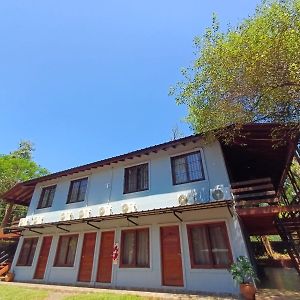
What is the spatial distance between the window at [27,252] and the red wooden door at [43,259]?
2.80 feet

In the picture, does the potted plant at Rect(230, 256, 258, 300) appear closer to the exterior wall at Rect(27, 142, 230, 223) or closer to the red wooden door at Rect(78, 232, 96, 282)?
the exterior wall at Rect(27, 142, 230, 223)

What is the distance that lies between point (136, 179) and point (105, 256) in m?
4.34

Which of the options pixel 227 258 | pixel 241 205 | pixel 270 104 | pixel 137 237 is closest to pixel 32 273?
pixel 137 237

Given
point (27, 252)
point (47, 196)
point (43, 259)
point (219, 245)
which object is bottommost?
point (219, 245)

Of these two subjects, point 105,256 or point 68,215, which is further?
point 68,215

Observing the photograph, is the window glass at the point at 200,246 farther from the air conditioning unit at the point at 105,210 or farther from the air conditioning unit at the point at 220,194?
the air conditioning unit at the point at 105,210

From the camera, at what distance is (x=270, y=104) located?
29.0 feet

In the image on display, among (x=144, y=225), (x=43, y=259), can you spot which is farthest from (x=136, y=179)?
(x=43, y=259)

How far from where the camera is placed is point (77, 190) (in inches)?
598

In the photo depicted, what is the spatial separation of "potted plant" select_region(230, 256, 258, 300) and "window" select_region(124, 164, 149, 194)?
18.4 ft

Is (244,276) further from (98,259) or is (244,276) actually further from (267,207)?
(98,259)

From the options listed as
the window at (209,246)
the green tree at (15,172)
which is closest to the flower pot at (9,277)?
the window at (209,246)

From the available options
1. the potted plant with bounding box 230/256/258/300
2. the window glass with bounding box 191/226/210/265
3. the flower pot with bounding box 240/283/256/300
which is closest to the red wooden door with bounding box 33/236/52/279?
the window glass with bounding box 191/226/210/265

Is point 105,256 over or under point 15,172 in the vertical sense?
under
